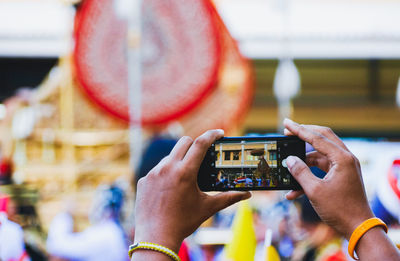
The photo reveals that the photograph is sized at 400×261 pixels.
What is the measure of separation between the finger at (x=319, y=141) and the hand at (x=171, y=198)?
→ 138mm

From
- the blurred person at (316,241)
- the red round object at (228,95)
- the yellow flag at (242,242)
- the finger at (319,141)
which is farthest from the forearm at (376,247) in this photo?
the blurred person at (316,241)

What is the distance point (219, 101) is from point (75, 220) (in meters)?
1.06

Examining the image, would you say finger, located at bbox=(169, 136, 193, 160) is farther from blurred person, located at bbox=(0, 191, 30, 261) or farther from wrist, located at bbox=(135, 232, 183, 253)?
blurred person, located at bbox=(0, 191, 30, 261)

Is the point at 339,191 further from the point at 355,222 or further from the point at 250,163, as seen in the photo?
the point at 250,163

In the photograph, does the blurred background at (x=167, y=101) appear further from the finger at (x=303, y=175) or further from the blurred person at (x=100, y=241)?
the finger at (x=303, y=175)

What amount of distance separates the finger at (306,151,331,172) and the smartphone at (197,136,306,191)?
47 mm

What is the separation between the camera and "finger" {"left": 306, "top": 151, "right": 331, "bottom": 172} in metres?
0.71

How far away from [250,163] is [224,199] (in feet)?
0.24

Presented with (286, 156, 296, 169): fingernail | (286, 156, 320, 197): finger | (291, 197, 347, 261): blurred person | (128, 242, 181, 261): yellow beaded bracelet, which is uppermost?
(286, 156, 296, 169): fingernail

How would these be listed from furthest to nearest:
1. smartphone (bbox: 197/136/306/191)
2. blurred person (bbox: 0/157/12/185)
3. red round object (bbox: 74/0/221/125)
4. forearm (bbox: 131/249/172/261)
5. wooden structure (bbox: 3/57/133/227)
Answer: wooden structure (bbox: 3/57/133/227) < blurred person (bbox: 0/157/12/185) < red round object (bbox: 74/0/221/125) < smartphone (bbox: 197/136/306/191) < forearm (bbox: 131/249/172/261)

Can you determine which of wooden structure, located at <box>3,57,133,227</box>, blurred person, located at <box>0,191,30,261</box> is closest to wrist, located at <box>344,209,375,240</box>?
blurred person, located at <box>0,191,30,261</box>

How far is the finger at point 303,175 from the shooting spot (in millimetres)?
589

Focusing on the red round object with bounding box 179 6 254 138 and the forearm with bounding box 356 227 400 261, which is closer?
the forearm with bounding box 356 227 400 261

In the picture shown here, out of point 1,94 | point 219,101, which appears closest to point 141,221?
point 219,101
